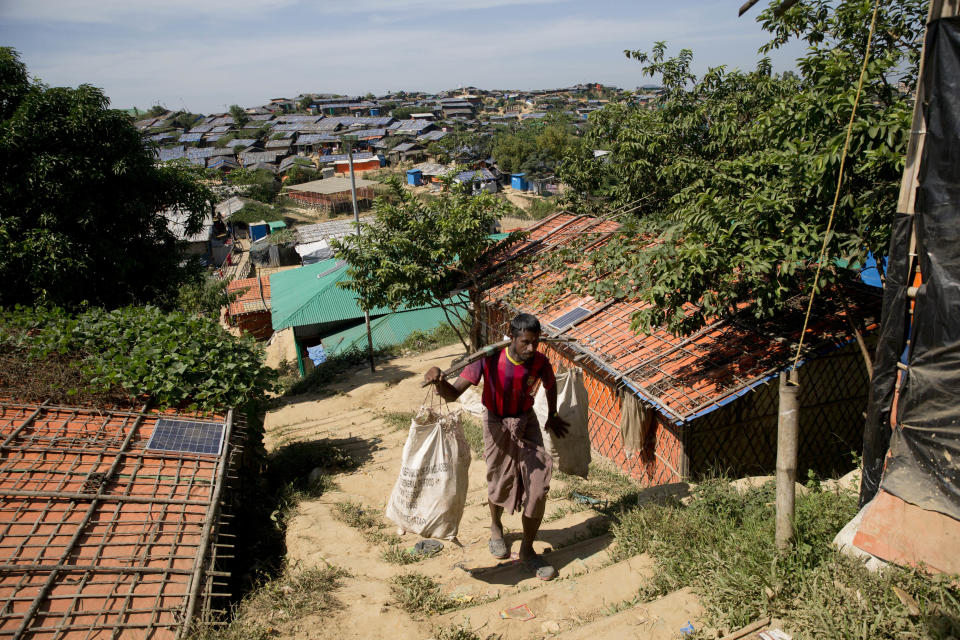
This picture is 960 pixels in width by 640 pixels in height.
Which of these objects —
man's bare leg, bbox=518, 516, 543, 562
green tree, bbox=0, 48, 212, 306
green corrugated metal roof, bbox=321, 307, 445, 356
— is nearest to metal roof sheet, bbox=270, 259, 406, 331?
green corrugated metal roof, bbox=321, 307, 445, 356

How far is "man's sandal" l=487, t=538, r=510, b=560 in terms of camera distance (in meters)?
4.86

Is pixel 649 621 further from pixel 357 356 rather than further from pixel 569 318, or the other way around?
pixel 357 356

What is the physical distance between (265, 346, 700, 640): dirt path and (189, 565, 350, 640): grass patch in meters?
0.12

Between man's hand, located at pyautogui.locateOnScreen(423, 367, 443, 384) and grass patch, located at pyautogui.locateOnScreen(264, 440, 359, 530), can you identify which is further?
grass patch, located at pyautogui.locateOnScreen(264, 440, 359, 530)

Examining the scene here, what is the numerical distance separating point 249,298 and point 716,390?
18.8m

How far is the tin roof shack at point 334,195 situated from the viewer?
42.4 metres

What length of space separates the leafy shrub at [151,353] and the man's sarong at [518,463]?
13.0 ft

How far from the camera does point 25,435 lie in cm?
601

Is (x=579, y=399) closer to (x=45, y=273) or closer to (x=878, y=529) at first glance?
(x=878, y=529)

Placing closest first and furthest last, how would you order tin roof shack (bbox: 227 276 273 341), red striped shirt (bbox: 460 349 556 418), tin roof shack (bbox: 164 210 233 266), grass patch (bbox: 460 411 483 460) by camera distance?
red striped shirt (bbox: 460 349 556 418)
grass patch (bbox: 460 411 483 460)
tin roof shack (bbox: 227 276 273 341)
tin roof shack (bbox: 164 210 233 266)

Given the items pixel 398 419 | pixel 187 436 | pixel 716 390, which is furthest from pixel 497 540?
pixel 398 419

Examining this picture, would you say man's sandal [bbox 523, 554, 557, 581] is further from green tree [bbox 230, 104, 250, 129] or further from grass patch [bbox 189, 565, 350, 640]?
green tree [bbox 230, 104, 250, 129]

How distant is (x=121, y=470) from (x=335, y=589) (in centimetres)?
259

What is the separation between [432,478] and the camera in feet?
15.8
